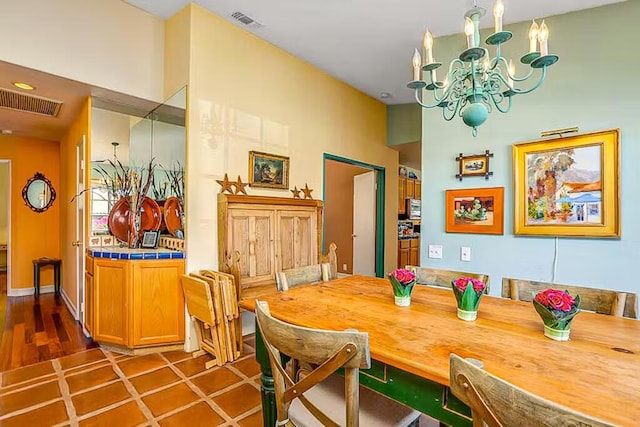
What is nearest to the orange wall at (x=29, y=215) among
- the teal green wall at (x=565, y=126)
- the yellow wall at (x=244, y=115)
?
the yellow wall at (x=244, y=115)

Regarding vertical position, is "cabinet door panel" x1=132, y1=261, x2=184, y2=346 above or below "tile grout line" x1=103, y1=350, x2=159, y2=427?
above

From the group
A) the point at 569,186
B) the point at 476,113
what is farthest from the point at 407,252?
the point at 476,113

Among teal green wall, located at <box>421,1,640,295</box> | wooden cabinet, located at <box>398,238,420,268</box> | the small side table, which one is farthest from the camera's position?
wooden cabinet, located at <box>398,238,420,268</box>

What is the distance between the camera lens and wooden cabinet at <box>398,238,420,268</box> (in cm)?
642

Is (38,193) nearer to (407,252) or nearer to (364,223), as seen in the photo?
(364,223)

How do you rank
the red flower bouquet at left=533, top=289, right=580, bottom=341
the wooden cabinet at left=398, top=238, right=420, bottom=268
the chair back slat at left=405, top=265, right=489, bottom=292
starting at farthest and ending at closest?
the wooden cabinet at left=398, top=238, right=420, bottom=268 → the chair back slat at left=405, top=265, right=489, bottom=292 → the red flower bouquet at left=533, top=289, right=580, bottom=341

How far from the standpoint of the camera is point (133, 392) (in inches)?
89.7

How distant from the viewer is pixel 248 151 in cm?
345

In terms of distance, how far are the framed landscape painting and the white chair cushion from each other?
198 cm

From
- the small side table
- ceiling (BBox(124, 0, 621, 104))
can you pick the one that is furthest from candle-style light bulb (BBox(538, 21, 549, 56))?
the small side table

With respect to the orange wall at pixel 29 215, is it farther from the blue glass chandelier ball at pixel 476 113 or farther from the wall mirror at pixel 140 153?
the blue glass chandelier ball at pixel 476 113

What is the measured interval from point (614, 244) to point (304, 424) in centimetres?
249

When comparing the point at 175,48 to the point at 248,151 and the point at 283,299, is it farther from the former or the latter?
the point at 283,299

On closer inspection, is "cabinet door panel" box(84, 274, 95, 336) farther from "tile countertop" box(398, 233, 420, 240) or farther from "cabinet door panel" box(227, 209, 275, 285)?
"tile countertop" box(398, 233, 420, 240)
